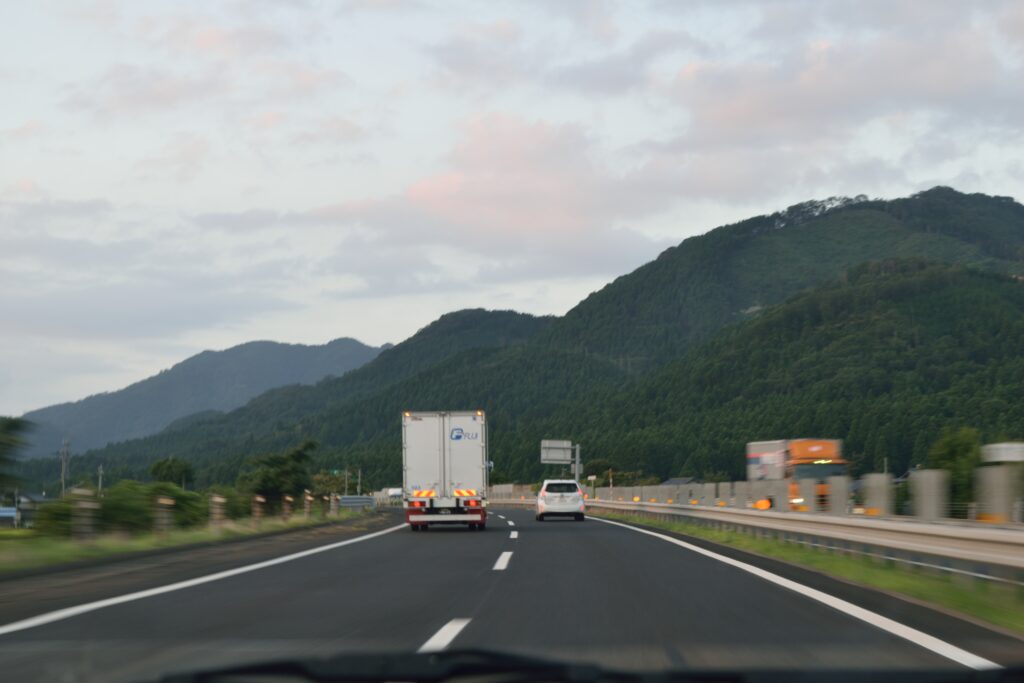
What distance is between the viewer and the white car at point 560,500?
38094 millimetres

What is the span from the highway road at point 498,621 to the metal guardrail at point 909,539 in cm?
94

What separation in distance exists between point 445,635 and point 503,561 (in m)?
8.30

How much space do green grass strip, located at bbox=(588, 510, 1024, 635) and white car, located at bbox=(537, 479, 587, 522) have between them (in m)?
18.6

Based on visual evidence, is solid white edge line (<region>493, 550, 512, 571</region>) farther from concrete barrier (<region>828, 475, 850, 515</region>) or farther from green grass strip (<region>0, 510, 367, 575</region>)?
green grass strip (<region>0, 510, 367, 575</region>)

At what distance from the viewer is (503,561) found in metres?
16.5

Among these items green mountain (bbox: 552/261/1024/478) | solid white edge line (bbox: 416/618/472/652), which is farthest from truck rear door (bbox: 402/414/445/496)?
green mountain (bbox: 552/261/1024/478)

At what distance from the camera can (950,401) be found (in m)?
154

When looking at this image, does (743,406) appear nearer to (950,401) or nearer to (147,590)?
(950,401)

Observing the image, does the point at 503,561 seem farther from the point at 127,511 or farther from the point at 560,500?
the point at 560,500

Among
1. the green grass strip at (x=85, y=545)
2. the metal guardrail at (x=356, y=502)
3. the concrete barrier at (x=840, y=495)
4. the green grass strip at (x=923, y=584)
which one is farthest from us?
the metal guardrail at (x=356, y=502)

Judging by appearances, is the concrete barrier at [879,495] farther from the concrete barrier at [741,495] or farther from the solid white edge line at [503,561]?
the solid white edge line at [503,561]

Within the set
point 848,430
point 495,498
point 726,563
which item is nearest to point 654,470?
point 848,430

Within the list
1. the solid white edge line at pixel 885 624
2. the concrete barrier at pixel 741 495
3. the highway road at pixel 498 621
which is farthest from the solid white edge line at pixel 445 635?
the concrete barrier at pixel 741 495

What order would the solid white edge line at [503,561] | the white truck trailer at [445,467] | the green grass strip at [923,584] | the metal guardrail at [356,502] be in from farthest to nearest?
the metal guardrail at [356,502]
the white truck trailer at [445,467]
the solid white edge line at [503,561]
the green grass strip at [923,584]
